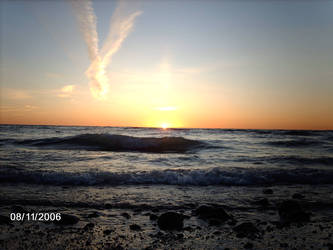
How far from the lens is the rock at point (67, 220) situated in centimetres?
419

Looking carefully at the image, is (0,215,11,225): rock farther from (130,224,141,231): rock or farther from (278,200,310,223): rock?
(278,200,310,223): rock

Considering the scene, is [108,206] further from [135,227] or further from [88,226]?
[135,227]

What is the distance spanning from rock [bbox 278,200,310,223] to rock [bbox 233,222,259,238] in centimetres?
96

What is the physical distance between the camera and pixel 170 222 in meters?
4.11

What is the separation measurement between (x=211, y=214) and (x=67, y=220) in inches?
120

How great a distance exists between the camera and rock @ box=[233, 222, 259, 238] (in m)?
3.80

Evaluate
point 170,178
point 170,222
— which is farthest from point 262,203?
point 170,178

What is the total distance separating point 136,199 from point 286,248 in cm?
363

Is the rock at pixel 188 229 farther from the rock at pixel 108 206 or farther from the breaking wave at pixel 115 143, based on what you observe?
the breaking wave at pixel 115 143

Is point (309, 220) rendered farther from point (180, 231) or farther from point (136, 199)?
point (136, 199)

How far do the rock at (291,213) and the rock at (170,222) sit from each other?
231 centimetres

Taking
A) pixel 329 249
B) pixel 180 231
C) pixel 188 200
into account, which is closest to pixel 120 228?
pixel 180 231

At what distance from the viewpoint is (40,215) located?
4.55m

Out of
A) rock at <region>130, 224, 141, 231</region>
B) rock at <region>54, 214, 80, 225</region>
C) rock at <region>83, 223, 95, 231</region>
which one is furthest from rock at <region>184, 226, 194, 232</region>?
rock at <region>54, 214, 80, 225</region>
